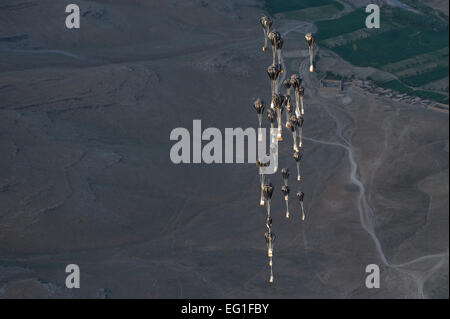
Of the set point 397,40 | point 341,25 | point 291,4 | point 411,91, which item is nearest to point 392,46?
point 397,40

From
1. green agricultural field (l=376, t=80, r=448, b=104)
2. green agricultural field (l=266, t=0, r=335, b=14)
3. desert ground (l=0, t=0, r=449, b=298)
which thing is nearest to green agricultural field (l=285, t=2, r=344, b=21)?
green agricultural field (l=266, t=0, r=335, b=14)

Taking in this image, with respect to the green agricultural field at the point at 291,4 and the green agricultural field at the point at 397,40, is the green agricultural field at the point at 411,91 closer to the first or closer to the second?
the green agricultural field at the point at 397,40

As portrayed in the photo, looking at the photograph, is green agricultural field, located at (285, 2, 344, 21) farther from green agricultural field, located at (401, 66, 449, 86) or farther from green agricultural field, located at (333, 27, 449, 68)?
green agricultural field, located at (401, 66, 449, 86)

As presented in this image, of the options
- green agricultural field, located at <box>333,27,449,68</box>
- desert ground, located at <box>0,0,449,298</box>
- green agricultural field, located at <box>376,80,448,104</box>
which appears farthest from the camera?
green agricultural field, located at <box>333,27,449,68</box>

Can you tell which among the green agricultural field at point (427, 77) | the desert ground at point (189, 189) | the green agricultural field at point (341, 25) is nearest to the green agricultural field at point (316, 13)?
the green agricultural field at point (341, 25)

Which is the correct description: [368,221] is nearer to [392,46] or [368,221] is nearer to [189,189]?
[189,189]
